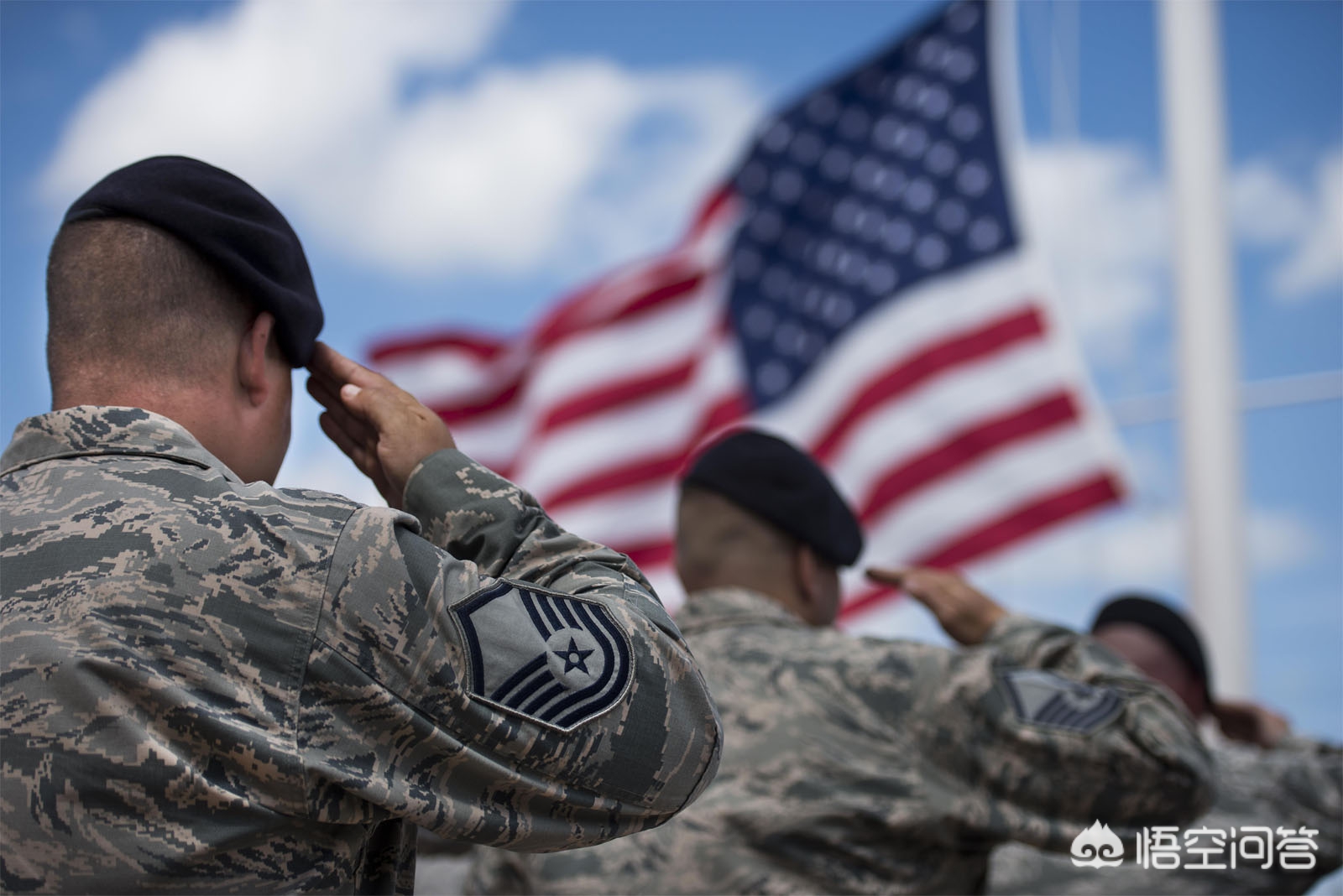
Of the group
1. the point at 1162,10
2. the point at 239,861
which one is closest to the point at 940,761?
the point at 239,861

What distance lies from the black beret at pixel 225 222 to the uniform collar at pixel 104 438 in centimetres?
23

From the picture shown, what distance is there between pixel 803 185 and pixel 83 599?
6.04 metres

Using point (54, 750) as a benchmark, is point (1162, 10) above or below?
above

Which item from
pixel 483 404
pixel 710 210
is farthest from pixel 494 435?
pixel 710 210

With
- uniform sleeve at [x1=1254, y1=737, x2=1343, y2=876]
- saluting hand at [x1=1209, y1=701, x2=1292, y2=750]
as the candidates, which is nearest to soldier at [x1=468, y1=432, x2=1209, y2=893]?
uniform sleeve at [x1=1254, y1=737, x2=1343, y2=876]

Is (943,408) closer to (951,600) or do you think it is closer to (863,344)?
(863,344)

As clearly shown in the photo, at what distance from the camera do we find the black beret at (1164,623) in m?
4.72

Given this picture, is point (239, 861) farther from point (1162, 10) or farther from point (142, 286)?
point (1162, 10)

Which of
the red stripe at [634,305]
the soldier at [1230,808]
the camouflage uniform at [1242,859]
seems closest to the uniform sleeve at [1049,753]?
the soldier at [1230,808]

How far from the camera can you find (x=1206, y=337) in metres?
6.20

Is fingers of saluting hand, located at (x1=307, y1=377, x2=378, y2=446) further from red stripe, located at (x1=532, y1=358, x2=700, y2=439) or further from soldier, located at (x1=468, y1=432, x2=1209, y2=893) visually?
red stripe, located at (x1=532, y1=358, x2=700, y2=439)

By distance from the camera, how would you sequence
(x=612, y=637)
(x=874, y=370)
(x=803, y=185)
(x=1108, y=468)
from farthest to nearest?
(x=803, y=185) < (x=874, y=370) < (x=1108, y=468) < (x=612, y=637)

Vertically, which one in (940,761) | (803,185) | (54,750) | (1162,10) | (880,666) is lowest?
(940,761)

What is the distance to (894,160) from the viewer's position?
6.73 m
